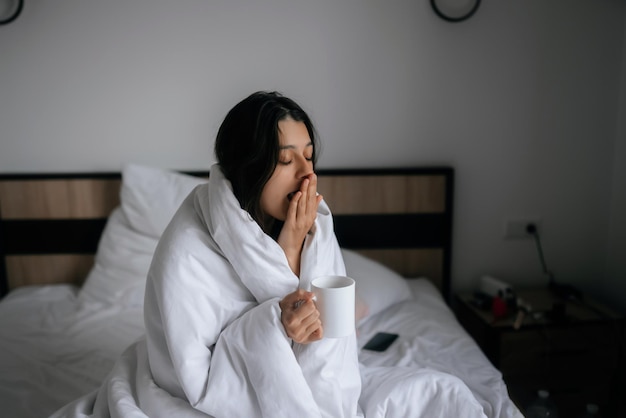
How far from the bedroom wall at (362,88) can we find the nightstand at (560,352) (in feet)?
1.23

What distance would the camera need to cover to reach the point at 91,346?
67.5 inches

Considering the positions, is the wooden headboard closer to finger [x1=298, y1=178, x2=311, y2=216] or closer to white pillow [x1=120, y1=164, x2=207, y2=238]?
white pillow [x1=120, y1=164, x2=207, y2=238]

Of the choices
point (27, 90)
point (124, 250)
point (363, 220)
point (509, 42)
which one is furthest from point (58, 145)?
point (509, 42)

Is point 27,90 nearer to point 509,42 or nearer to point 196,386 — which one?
point 196,386

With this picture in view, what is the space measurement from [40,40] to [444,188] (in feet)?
6.02

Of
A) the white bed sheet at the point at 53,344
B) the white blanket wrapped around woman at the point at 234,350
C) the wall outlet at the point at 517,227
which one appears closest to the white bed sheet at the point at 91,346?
the white bed sheet at the point at 53,344

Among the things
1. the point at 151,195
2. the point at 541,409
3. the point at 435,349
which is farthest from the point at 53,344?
the point at 541,409

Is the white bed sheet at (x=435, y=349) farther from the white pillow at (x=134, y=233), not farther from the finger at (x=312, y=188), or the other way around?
the white pillow at (x=134, y=233)

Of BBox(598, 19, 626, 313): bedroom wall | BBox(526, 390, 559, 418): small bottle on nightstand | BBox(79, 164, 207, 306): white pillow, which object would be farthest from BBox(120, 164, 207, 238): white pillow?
BBox(598, 19, 626, 313): bedroom wall

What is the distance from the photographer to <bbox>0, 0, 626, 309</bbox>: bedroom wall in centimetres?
215

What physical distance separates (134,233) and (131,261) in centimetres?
12

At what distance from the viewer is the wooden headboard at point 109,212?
2211 millimetres

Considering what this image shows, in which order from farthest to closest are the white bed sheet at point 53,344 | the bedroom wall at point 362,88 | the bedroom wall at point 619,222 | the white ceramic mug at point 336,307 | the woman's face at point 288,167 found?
1. the bedroom wall at point 619,222
2. the bedroom wall at point 362,88
3. the white bed sheet at point 53,344
4. the woman's face at point 288,167
5. the white ceramic mug at point 336,307

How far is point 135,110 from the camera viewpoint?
2.21 metres
